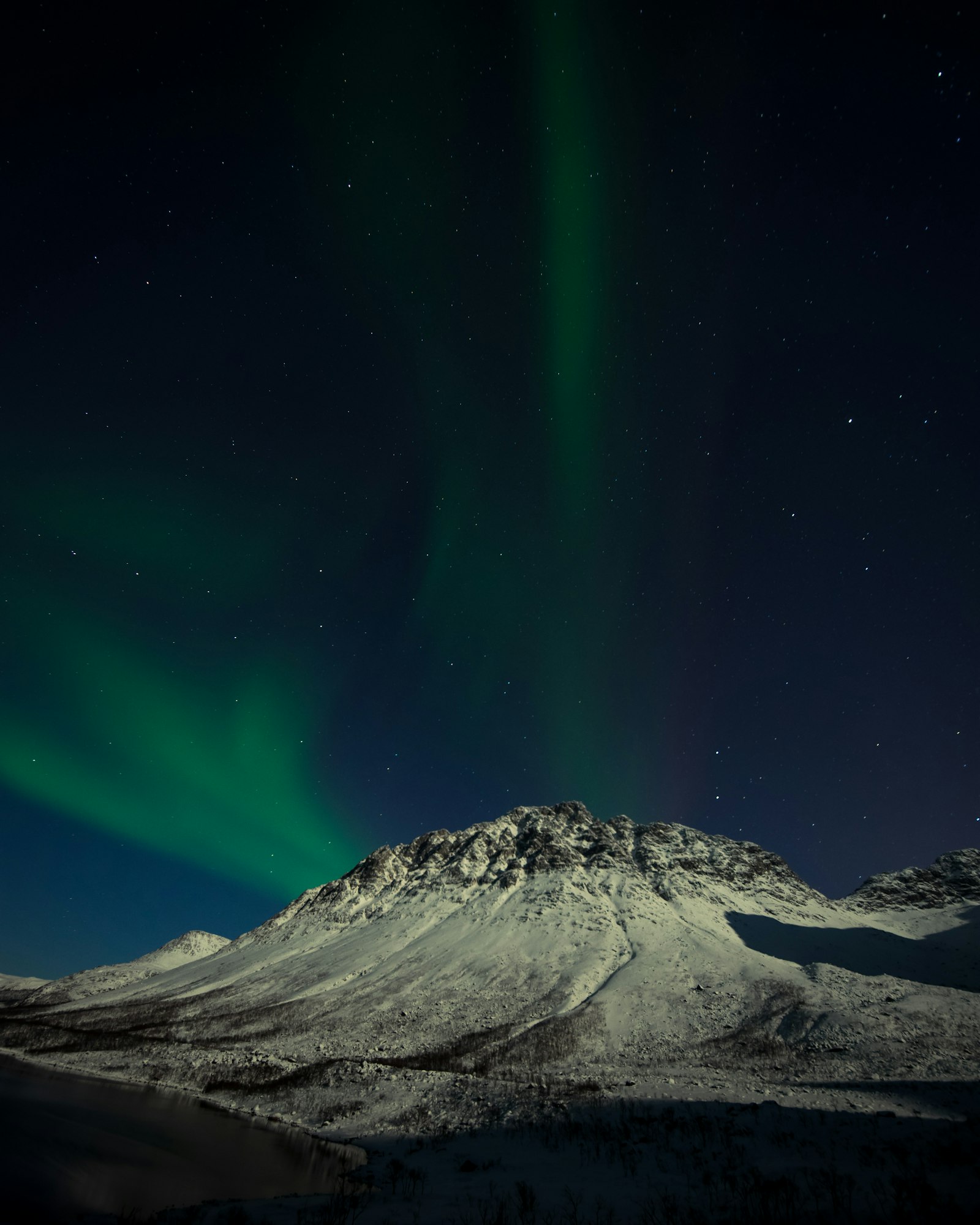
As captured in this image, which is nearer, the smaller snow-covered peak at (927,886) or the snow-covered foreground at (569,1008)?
the snow-covered foreground at (569,1008)

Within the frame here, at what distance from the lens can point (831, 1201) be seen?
41.5ft

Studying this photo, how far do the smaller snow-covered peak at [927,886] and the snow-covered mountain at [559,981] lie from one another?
706 millimetres

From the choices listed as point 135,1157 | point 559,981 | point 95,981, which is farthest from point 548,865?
point 95,981

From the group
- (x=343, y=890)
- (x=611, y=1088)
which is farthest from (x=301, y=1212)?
(x=343, y=890)

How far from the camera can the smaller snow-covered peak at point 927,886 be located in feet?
497

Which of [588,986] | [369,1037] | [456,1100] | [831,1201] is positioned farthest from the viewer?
[588,986]

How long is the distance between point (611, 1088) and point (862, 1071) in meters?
32.5

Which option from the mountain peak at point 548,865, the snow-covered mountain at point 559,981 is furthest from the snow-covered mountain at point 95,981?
the mountain peak at point 548,865

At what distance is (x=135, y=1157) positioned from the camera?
21594 mm

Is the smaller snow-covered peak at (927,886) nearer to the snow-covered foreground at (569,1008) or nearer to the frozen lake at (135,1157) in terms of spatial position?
the snow-covered foreground at (569,1008)

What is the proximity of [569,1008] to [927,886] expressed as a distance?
146594mm

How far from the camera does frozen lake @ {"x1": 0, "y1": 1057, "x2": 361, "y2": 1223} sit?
16.0 metres

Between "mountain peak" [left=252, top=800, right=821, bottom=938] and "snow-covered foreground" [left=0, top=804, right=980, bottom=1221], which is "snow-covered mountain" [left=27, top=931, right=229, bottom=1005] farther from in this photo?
"mountain peak" [left=252, top=800, right=821, bottom=938]

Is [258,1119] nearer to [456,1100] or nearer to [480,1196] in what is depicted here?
[456,1100]
